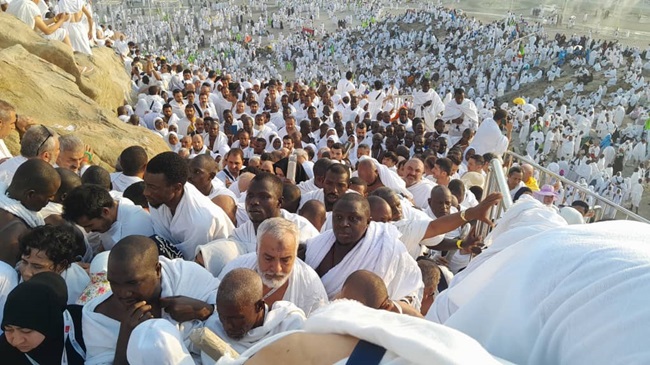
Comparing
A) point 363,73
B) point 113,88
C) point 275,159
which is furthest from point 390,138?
point 363,73

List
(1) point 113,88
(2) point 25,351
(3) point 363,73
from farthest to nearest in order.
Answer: (3) point 363,73
(1) point 113,88
(2) point 25,351

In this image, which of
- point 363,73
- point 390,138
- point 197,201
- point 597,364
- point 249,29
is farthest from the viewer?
point 249,29

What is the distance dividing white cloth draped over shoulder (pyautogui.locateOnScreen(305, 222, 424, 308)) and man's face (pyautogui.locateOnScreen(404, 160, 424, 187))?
7.46ft

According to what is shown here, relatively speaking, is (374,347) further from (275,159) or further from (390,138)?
(390,138)

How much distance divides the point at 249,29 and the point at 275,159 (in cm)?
3502

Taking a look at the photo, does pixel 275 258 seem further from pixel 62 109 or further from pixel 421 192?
pixel 62 109

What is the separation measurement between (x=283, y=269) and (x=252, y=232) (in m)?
0.79

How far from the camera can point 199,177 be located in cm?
398

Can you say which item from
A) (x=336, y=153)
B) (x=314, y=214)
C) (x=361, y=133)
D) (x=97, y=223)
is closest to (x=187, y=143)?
(x=336, y=153)

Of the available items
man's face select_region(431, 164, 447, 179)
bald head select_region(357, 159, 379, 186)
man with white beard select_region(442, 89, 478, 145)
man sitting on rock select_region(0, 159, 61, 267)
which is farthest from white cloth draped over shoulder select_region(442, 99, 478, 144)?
man sitting on rock select_region(0, 159, 61, 267)

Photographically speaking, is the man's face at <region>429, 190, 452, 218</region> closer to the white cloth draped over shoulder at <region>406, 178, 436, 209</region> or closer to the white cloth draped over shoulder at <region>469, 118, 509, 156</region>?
the white cloth draped over shoulder at <region>406, 178, 436, 209</region>

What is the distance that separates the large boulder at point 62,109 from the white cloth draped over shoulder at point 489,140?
5.06 m

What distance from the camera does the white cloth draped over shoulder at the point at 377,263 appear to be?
2.82 meters

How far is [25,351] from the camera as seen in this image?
6.82 feet
